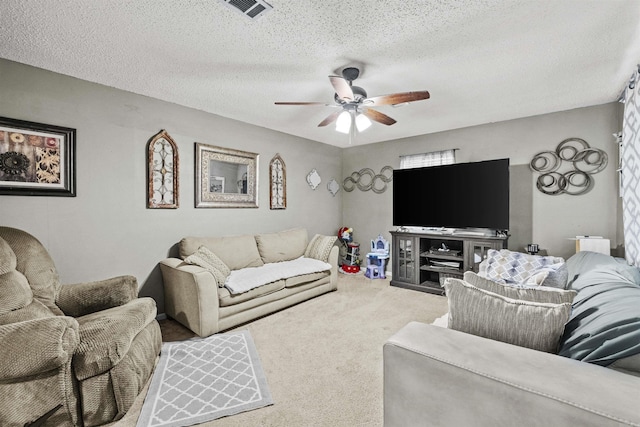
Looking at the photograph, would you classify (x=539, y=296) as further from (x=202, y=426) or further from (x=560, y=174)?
(x=560, y=174)

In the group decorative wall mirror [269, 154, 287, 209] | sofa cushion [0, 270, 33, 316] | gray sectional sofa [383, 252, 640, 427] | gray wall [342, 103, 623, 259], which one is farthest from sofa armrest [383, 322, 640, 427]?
decorative wall mirror [269, 154, 287, 209]

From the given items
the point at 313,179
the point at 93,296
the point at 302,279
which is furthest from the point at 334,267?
the point at 93,296

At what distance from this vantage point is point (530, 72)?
2.49 meters

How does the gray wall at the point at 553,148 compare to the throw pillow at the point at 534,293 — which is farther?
the gray wall at the point at 553,148

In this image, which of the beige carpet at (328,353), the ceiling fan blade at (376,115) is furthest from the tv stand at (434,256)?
the ceiling fan blade at (376,115)

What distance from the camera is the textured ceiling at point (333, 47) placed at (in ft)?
5.60

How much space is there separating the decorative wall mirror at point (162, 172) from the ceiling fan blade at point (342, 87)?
81.6 inches

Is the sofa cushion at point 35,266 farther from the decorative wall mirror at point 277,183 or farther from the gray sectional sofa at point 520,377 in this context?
the decorative wall mirror at point 277,183

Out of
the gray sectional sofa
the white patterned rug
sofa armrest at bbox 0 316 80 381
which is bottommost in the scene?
the white patterned rug

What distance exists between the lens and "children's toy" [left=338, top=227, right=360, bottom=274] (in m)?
5.17

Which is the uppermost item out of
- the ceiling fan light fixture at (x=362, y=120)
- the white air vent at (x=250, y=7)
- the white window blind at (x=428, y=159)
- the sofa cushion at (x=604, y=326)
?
the white air vent at (x=250, y=7)

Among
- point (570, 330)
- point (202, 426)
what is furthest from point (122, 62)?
point (570, 330)

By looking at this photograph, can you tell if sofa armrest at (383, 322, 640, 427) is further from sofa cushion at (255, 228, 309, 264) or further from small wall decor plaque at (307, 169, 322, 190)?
small wall decor plaque at (307, 169, 322, 190)

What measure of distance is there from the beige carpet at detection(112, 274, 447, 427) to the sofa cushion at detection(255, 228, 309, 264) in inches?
30.9
